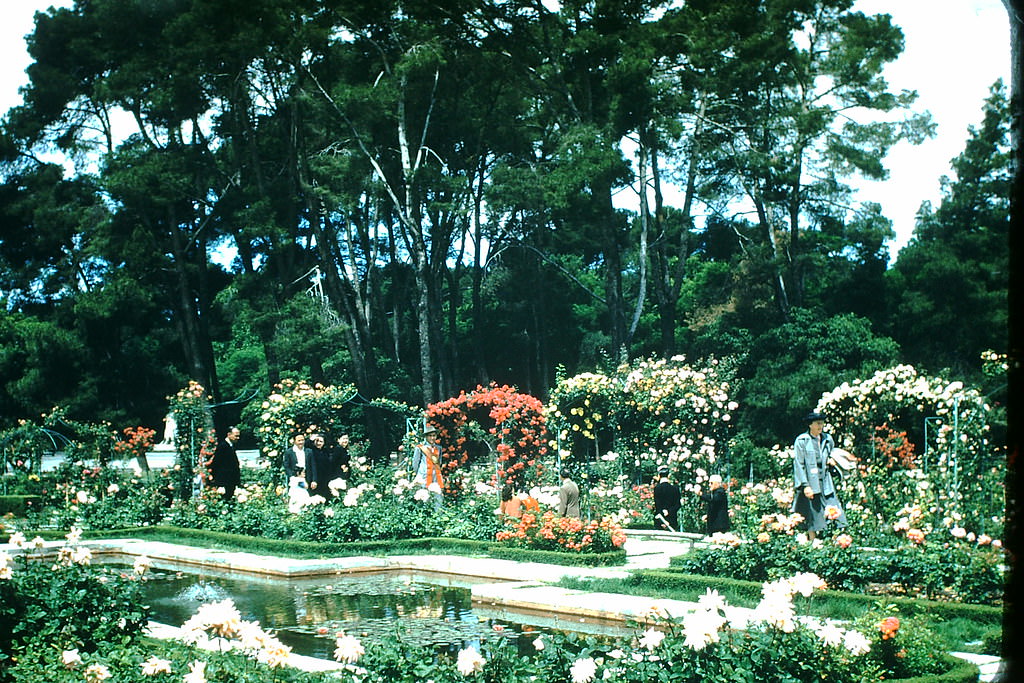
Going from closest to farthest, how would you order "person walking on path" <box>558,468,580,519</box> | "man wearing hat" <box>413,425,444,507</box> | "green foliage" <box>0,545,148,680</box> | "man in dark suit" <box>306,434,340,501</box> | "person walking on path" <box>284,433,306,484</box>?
"green foliage" <box>0,545,148,680</box> → "person walking on path" <box>558,468,580,519</box> → "man wearing hat" <box>413,425,444,507</box> → "man in dark suit" <box>306,434,340,501</box> → "person walking on path" <box>284,433,306,484</box>

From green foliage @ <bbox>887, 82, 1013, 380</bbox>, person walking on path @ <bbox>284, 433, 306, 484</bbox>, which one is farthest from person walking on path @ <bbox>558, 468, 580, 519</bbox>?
green foliage @ <bbox>887, 82, 1013, 380</bbox>

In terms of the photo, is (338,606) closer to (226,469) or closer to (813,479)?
(813,479)

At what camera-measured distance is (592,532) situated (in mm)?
10172

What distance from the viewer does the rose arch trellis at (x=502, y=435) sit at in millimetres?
13758

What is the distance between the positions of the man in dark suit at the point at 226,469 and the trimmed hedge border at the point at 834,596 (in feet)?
24.8

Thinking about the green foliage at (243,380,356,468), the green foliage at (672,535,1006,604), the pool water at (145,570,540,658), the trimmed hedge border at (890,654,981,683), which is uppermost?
the green foliage at (243,380,356,468)

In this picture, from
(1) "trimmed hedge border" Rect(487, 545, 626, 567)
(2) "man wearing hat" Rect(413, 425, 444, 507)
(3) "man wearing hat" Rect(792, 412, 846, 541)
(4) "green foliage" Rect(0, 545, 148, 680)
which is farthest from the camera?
(2) "man wearing hat" Rect(413, 425, 444, 507)

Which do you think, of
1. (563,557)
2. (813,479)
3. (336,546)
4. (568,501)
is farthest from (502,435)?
(813,479)

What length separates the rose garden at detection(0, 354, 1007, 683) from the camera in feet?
14.5

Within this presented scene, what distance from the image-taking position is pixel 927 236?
22.5m

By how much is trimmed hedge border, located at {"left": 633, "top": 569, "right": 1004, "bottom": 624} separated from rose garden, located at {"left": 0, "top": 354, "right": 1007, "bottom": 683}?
0.02 m

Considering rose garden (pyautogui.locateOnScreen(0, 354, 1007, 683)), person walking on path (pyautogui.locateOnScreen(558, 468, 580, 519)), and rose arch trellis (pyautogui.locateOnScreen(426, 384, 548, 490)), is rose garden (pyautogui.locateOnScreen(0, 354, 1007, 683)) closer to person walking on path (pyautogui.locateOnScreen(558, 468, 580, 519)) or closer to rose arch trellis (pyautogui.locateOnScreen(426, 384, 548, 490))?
rose arch trellis (pyautogui.locateOnScreen(426, 384, 548, 490))

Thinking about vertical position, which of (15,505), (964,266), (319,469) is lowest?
(15,505)

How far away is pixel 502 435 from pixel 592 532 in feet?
12.7
